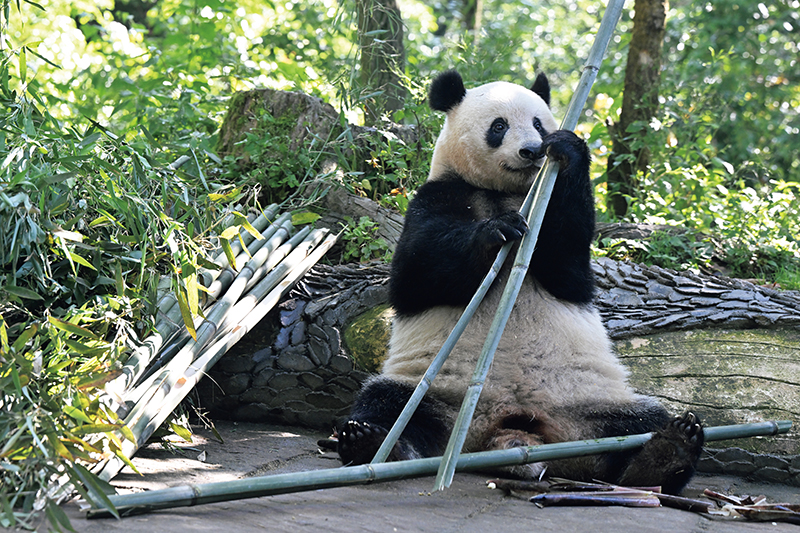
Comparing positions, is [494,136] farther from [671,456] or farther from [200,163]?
[200,163]

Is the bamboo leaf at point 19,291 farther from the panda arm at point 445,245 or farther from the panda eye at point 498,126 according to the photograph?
the panda eye at point 498,126

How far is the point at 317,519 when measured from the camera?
1.89 metres

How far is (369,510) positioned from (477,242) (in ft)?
3.61

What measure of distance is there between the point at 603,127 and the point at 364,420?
3937 mm

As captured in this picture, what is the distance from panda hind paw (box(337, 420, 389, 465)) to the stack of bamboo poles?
663 millimetres

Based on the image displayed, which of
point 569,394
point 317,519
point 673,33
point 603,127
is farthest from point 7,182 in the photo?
point 673,33

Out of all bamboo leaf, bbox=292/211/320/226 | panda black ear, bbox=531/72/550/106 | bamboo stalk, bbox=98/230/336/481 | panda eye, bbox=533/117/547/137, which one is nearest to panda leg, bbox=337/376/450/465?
bamboo stalk, bbox=98/230/336/481

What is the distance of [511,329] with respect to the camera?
2824 millimetres

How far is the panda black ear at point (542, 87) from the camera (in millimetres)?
3438

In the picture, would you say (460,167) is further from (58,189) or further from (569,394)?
(58,189)

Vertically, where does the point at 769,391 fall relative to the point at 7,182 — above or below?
below

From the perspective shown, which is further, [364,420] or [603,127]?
[603,127]

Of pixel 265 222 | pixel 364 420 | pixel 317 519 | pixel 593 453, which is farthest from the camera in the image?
pixel 265 222

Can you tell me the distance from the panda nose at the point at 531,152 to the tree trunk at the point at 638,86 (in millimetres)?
3223
